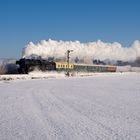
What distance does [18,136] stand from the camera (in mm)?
8148

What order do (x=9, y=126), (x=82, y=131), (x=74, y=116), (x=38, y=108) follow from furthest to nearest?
(x=38, y=108) < (x=74, y=116) < (x=9, y=126) < (x=82, y=131)

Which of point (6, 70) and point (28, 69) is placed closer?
point (28, 69)

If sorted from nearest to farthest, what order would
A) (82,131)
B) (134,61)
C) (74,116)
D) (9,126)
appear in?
(82,131)
(9,126)
(74,116)
(134,61)

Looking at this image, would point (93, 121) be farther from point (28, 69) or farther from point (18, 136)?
point (28, 69)

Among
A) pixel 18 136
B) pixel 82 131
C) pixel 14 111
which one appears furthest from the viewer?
pixel 14 111

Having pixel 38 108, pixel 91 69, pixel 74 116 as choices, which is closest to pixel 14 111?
pixel 38 108

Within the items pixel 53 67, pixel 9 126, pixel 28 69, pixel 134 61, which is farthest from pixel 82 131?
pixel 134 61

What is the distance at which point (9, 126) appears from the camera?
372 inches

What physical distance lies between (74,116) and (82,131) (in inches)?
98.4

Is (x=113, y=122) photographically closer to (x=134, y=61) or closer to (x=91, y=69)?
(x=91, y=69)

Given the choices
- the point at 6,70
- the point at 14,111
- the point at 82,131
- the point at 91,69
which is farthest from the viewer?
the point at 91,69

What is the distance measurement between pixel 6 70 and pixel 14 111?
49.8m

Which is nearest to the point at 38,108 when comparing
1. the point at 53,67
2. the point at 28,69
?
the point at 28,69

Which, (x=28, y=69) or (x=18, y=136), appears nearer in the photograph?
(x=18, y=136)
